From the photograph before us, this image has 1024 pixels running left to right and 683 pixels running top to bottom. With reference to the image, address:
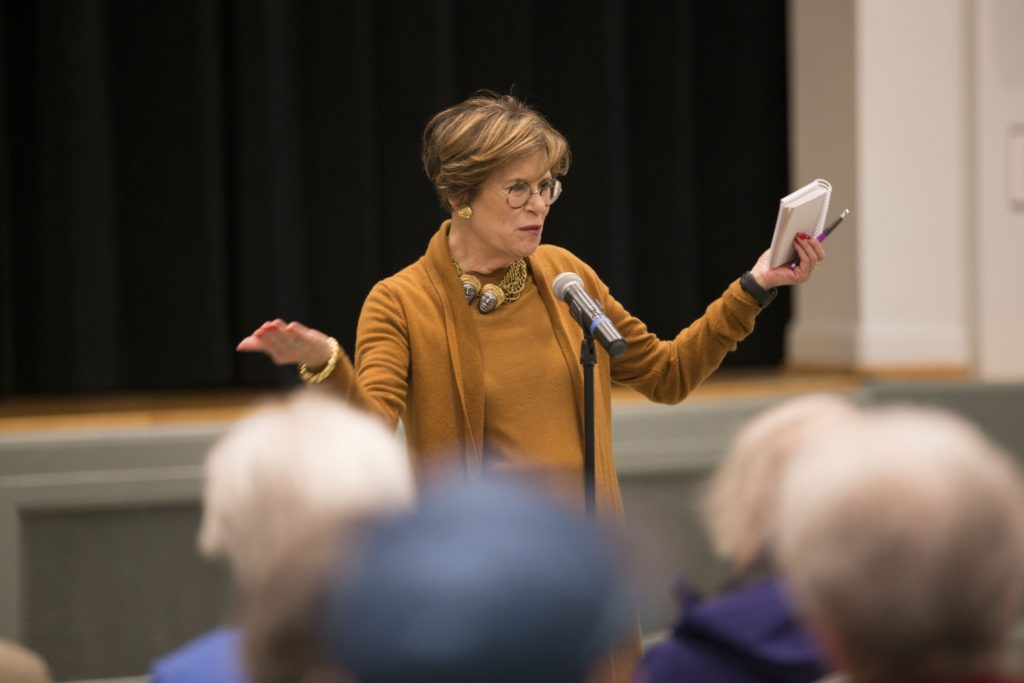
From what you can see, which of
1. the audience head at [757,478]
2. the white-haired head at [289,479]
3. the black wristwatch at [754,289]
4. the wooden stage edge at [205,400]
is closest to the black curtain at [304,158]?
the wooden stage edge at [205,400]

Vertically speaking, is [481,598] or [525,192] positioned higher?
[525,192]

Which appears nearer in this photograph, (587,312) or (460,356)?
(587,312)

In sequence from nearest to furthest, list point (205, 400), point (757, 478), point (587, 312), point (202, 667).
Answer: point (202, 667) < point (757, 478) < point (587, 312) < point (205, 400)

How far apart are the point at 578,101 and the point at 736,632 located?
3.77 m

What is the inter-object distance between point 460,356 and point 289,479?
1272mm

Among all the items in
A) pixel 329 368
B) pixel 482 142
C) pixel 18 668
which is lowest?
pixel 18 668

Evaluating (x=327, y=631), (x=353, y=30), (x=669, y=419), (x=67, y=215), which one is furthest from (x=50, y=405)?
(x=327, y=631)

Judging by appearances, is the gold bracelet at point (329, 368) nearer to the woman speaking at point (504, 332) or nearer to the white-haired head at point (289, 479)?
the woman speaking at point (504, 332)

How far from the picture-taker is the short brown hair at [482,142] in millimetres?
2398

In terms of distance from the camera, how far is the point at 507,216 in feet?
7.80

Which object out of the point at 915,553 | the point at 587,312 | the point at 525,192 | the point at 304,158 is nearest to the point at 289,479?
the point at 915,553

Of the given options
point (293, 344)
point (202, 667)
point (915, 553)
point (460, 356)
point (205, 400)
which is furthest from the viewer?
point (205, 400)

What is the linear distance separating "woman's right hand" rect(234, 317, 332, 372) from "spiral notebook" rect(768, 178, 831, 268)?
870 mm

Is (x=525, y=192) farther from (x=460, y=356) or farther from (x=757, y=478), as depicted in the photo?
(x=757, y=478)
